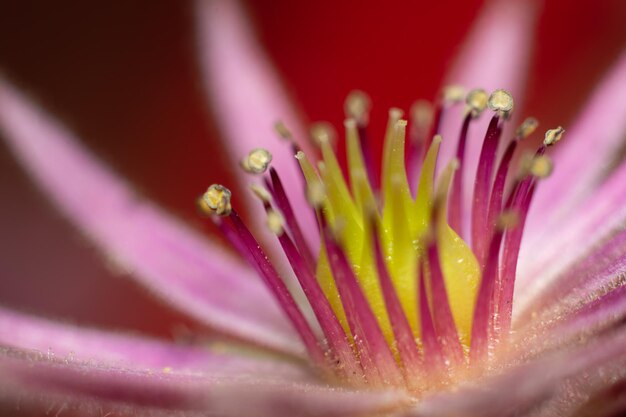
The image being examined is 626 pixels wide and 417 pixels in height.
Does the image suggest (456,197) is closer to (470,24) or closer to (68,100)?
(470,24)

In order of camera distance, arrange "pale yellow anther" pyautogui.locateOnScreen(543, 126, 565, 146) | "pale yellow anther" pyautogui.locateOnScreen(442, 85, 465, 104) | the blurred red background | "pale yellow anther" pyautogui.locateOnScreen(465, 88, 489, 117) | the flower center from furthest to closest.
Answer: the blurred red background, "pale yellow anther" pyautogui.locateOnScreen(442, 85, 465, 104), "pale yellow anther" pyautogui.locateOnScreen(465, 88, 489, 117), "pale yellow anther" pyautogui.locateOnScreen(543, 126, 565, 146), the flower center

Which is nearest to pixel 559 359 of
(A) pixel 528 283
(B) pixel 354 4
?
(A) pixel 528 283

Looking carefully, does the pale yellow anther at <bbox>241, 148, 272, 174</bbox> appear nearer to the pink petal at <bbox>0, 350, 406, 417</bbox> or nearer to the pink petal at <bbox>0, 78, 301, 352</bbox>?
the pink petal at <bbox>0, 78, 301, 352</bbox>

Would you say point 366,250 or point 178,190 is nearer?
point 366,250

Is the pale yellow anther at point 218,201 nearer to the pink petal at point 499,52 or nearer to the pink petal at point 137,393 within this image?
the pink petal at point 137,393

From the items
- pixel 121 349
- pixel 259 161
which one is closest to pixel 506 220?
pixel 259 161

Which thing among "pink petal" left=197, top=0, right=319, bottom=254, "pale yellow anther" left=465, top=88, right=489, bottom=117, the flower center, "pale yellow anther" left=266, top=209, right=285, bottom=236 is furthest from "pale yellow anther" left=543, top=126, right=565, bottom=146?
"pink petal" left=197, top=0, right=319, bottom=254

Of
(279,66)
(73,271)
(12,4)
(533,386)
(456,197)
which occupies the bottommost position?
(533,386)

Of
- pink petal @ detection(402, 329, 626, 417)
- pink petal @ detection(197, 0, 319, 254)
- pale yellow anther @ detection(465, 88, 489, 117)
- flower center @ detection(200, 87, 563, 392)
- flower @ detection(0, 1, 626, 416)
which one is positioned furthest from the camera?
pink petal @ detection(197, 0, 319, 254)
